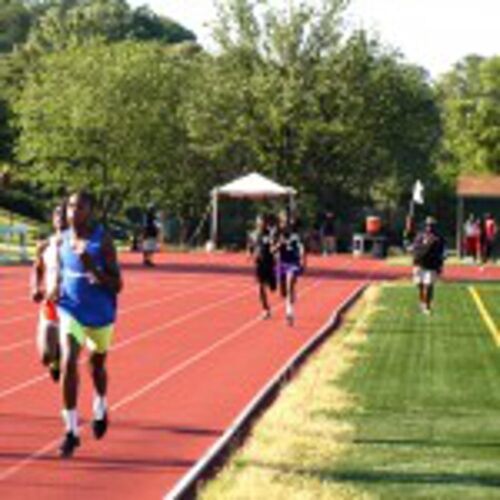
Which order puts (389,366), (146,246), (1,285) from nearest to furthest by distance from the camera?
(389,366) → (1,285) → (146,246)

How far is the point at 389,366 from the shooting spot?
20141mm

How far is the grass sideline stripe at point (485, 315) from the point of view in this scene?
82.9 ft

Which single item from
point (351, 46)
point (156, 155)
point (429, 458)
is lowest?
point (429, 458)

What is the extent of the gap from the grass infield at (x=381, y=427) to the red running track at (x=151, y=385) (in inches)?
20.2

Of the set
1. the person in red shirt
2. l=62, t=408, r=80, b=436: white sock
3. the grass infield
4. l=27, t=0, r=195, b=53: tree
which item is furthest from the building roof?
l=62, t=408, r=80, b=436: white sock

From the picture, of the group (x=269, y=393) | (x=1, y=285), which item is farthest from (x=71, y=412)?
(x=1, y=285)

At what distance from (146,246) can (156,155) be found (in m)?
20.6

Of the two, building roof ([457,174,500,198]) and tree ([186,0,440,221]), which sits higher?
tree ([186,0,440,221])

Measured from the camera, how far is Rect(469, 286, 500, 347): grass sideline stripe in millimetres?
25266

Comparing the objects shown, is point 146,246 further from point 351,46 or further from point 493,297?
point 351,46

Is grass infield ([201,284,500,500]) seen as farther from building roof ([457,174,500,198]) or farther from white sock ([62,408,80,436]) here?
building roof ([457,174,500,198])

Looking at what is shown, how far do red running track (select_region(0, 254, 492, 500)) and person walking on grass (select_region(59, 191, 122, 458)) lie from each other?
1.61 feet

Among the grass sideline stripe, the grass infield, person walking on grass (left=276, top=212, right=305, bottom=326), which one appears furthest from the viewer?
person walking on grass (left=276, top=212, right=305, bottom=326)

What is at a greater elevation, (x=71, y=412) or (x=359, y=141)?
(x=359, y=141)
